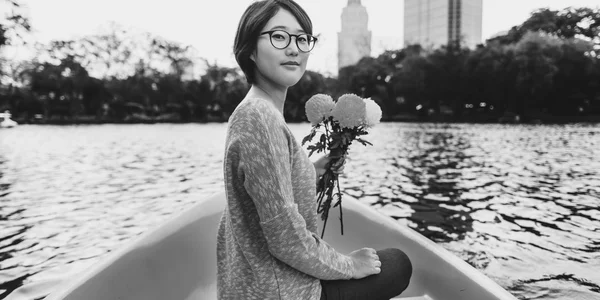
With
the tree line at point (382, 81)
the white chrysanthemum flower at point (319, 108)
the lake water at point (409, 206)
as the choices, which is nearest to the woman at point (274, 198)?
the white chrysanthemum flower at point (319, 108)

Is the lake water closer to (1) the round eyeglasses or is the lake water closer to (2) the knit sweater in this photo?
(2) the knit sweater

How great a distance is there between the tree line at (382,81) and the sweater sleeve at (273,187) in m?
35.0

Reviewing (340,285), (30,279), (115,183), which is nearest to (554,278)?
(340,285)

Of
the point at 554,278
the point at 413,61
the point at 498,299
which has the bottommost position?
the point at 554,278

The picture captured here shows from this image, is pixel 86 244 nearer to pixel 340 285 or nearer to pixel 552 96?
pixel 340 285

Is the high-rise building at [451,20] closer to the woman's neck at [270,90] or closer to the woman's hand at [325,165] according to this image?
the woman's hand at [325,165]

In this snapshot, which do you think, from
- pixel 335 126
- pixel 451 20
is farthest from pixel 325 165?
pixel 451 20

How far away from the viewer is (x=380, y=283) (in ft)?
4.39

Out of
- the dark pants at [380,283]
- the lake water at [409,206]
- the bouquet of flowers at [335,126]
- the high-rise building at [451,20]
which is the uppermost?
the high-rise building at [451,20]

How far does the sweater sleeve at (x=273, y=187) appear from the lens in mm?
1032

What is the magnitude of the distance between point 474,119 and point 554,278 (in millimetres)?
33573

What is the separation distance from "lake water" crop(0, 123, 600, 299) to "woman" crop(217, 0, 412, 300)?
2.20 meters

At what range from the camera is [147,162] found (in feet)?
34.4

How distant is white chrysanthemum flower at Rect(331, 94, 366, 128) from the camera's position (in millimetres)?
1373
